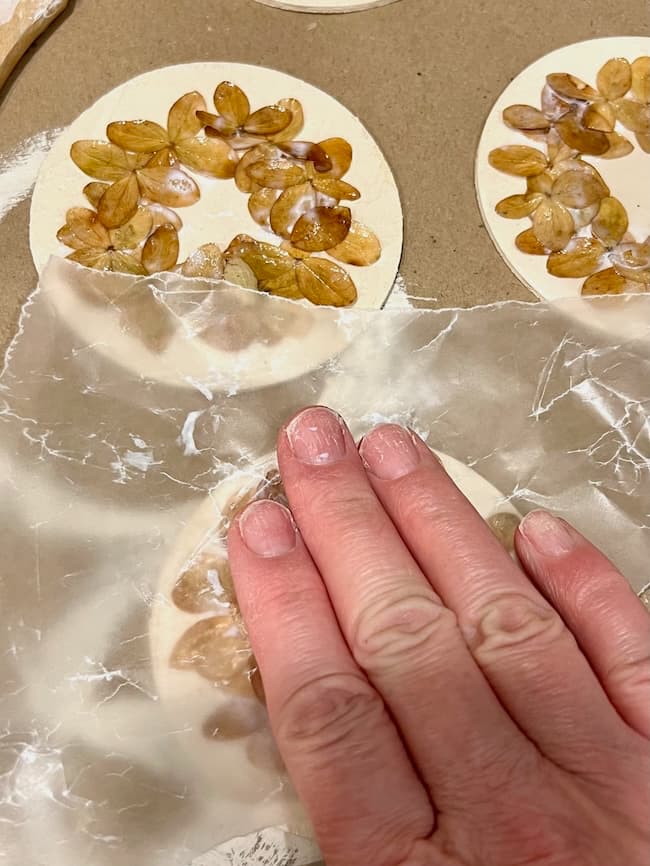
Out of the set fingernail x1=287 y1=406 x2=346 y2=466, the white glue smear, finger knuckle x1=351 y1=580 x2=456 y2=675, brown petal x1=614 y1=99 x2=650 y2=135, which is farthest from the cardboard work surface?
finger knuckle x1=351 y1=580 x2=456 y2=675

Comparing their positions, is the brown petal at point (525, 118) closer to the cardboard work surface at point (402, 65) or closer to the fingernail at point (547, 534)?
the cardboard work surface at point (402, 65)

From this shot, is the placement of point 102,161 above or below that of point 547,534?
above

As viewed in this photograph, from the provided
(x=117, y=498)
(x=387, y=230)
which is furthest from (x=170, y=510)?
(x=387, y=230)

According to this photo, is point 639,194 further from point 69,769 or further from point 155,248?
point 69,769

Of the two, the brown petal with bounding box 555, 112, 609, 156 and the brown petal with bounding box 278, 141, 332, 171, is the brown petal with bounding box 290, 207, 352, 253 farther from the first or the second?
the brown petal with bounding box 555, 112, 609, 156

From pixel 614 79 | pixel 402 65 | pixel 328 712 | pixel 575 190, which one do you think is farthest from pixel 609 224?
pixel 328 712

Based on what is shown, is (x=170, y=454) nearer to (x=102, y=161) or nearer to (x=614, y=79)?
(x=102, y=161)
